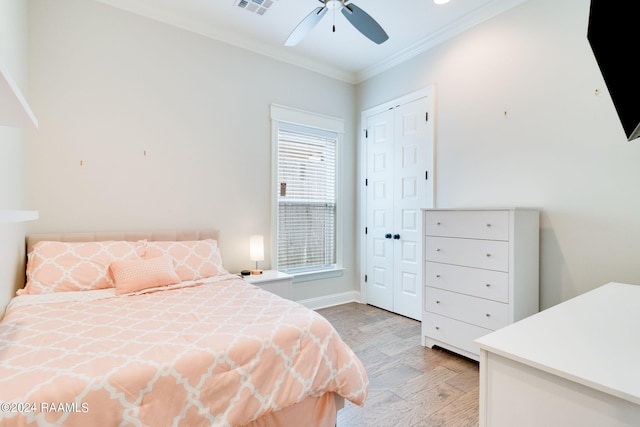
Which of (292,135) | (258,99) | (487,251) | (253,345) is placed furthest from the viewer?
(292,135)

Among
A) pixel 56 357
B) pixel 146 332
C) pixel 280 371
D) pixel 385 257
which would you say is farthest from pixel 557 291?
pixel 56 357

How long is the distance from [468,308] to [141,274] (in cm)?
254

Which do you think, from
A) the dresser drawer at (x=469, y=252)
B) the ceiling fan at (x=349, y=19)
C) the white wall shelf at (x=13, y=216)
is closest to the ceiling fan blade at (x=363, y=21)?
the ceiling fan at (x=349, y=19)

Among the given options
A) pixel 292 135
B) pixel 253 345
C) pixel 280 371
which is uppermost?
pixel 292 135

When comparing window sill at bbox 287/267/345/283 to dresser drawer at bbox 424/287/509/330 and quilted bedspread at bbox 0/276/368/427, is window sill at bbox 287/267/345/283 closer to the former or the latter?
dresser drawer at bbox 424/287/509/330

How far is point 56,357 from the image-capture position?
3.90 ft

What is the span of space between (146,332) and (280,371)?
67 cm

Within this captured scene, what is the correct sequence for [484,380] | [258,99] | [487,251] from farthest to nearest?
[258,99] < [487,251] < [484,380]

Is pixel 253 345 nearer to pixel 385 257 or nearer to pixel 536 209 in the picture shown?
pixel 536 209

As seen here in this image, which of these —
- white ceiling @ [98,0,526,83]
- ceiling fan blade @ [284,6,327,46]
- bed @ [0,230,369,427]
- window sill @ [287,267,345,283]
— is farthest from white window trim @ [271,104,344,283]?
bed @ [0,230,369,427]

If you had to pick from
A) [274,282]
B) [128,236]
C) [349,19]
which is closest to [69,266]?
[128,236]

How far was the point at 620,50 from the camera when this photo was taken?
973mm

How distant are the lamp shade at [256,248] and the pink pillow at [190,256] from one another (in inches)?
19.6

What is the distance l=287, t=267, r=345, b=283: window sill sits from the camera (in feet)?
12.3
